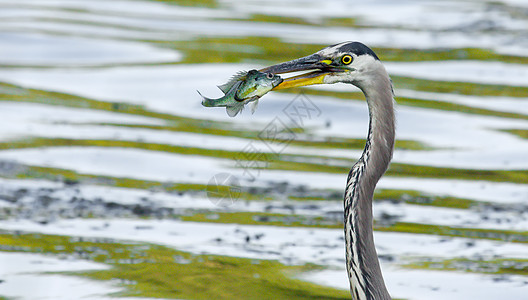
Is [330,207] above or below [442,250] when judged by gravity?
above

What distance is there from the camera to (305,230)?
6984mm

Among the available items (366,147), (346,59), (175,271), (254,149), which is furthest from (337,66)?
Result: (254,149)

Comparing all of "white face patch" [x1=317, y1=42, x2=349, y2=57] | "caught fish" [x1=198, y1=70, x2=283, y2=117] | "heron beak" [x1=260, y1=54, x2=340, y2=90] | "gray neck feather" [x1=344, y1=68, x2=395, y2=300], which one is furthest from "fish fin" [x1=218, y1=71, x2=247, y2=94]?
"gray neck feather" [x1=344, y1=68, x2=395, y2=300]

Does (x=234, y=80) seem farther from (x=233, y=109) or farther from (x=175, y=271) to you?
(x=175, y=271)

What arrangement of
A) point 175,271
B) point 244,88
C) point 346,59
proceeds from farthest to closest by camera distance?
point 175,271 → point 244,88 → point 346,59

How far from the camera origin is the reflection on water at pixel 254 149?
21.1 feet

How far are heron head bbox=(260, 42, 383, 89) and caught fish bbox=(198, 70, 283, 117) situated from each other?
0.04 meters

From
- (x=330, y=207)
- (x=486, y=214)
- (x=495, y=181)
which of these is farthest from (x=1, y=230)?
(x=495, y=181)

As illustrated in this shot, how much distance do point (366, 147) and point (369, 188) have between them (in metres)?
0.18

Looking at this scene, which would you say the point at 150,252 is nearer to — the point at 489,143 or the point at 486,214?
the point at 486,214

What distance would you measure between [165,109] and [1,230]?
3.98m

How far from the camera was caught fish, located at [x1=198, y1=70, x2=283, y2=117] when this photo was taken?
14.6 ft

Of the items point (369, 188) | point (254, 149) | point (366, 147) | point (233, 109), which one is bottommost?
point (369, 188)

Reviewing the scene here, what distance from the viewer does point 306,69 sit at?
4395 mm
